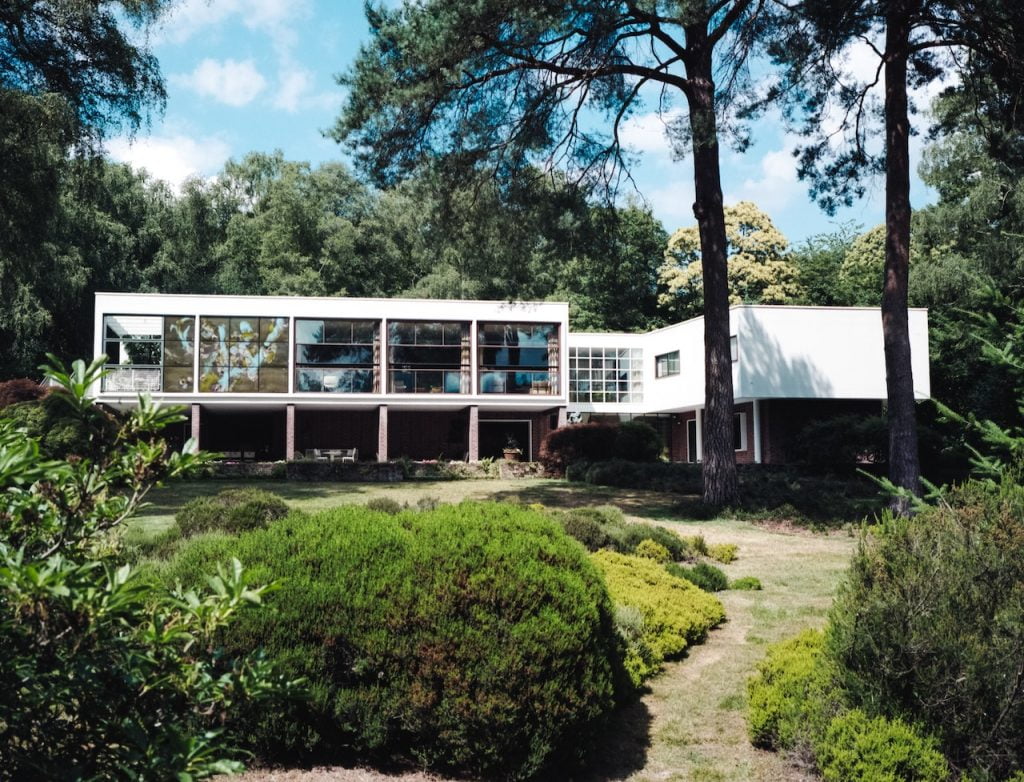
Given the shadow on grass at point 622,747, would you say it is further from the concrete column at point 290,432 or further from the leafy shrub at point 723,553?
the concrete column at point 290,432

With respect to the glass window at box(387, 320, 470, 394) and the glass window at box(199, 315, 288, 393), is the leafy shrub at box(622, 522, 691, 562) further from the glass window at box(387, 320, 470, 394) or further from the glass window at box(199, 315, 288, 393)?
the glass window at box(199, 315, 288, 393)

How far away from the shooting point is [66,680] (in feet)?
7.77

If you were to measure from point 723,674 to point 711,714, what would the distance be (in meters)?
0.90

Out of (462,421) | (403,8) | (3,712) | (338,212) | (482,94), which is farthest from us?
(338,212)

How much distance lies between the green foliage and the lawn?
2.68 m

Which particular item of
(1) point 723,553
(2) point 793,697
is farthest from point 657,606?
(1) point 723,553

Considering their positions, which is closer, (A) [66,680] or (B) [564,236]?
(A) [66,680]

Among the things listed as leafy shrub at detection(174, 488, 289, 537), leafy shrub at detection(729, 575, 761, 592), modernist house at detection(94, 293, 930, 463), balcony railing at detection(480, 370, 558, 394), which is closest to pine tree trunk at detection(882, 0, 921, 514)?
leafy shrub at detection(729, 575, 761, 592)

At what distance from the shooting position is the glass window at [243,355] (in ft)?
97.2

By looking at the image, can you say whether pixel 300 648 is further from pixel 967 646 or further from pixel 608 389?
pixel 608 389

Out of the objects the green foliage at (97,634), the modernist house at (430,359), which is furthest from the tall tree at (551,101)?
the green foliage at (97,634)

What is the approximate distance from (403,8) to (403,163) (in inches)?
129

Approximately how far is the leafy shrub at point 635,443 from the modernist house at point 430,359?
4169 millimetres

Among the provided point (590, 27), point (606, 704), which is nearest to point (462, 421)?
point (590, 27)
